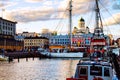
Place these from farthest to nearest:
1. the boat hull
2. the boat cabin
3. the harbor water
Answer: the boat hull
the harbor water
the boat cabin

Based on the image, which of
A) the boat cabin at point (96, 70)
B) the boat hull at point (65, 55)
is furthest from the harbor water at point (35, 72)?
the boat hull at point (65, 55)

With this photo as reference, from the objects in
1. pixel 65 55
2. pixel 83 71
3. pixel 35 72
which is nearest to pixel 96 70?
pixel 83 71

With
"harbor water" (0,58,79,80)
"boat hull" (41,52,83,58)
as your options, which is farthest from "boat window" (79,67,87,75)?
"boat hull" (41,52,83,58)

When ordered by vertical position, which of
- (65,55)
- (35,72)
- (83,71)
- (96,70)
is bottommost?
(35,72)

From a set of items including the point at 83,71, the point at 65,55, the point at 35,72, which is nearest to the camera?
the point at 83,71

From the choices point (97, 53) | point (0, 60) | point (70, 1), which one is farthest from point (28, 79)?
point (70, 1)

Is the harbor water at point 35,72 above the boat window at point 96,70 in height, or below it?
below

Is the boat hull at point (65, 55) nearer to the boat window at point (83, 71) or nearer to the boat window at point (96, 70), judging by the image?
the boat window at point (83, 71)

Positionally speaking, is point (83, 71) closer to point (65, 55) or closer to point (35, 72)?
point (35, 72)

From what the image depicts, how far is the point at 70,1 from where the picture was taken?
184m

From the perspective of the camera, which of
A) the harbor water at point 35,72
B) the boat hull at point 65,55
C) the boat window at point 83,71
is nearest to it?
the boat window at point 83,71

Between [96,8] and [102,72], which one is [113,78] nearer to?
[102,72]

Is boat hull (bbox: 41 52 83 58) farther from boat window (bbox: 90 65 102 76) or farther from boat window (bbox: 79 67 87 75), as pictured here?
boat window (bbox: 90 65 102 76)

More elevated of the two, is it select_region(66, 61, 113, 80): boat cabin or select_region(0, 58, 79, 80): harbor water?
select_region(66, 61, 113, 80): boat cabin
